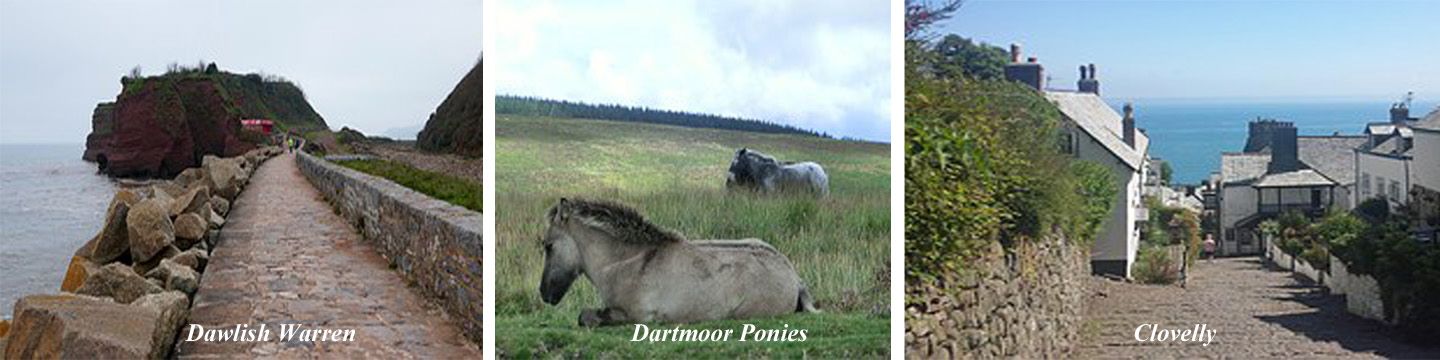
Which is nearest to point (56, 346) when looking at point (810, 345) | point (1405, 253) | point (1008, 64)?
point (810, 345)

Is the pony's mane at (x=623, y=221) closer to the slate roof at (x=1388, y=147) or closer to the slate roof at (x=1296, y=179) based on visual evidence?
the slate roof at (x=1296, y=179)

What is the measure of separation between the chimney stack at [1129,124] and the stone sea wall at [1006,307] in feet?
2.28

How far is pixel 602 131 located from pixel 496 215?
0.68 metres

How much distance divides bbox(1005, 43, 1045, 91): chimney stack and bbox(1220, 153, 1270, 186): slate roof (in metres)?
1.10

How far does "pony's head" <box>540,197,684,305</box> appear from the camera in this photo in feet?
24.6

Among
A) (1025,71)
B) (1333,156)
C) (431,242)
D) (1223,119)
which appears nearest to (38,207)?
(431,242)

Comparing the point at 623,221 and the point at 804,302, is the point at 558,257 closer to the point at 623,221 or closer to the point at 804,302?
the point at 623,221

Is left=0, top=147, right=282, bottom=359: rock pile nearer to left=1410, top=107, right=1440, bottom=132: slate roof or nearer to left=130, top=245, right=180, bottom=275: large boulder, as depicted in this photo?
left=130, top=245, right=180, bottom=275: large boulder

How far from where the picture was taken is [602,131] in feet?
Answer: 24.3

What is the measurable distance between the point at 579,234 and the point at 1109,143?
282 centimetres

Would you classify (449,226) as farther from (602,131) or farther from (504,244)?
(602,131)

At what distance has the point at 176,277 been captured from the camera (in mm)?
7723

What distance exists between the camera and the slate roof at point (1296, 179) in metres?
7.58

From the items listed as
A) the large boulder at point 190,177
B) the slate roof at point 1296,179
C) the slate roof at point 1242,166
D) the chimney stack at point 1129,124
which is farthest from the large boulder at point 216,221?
the slate roof at point 1296,179
